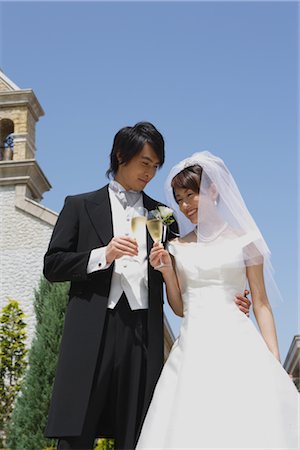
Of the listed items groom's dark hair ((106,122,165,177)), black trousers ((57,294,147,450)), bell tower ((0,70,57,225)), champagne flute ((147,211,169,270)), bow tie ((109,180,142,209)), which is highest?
bell tower ((0,70,57,225))

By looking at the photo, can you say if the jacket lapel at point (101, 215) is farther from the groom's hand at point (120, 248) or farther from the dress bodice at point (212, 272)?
the dress bodice at point (212, 272)

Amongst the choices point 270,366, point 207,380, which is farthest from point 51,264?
point 270,366

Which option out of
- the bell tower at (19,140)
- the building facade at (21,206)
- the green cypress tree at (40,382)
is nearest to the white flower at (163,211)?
the green cypress tree at (40,382)

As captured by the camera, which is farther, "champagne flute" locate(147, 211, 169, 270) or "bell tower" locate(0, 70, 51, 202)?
"bell tower" locate(0, 70, 51, 202)

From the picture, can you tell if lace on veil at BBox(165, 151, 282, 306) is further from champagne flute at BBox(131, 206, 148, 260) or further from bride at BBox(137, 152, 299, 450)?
champagne flute at BBox(131, 206, 148, 260)

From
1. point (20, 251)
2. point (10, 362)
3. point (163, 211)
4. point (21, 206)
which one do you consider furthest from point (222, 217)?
point (21, 206)

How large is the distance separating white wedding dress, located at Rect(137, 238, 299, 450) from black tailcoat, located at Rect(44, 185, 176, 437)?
0.53 ft

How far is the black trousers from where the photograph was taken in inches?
129

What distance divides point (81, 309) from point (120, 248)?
15.7 inches

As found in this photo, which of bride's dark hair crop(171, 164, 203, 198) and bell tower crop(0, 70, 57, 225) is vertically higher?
bell tower crop(0, 70, 57, 225)

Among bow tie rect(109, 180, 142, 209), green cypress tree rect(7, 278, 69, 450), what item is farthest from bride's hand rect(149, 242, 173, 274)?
green cypress tree rect(7, 278, 69, 450)

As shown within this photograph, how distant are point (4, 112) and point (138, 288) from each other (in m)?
12.6

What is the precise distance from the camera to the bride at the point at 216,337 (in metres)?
3.21

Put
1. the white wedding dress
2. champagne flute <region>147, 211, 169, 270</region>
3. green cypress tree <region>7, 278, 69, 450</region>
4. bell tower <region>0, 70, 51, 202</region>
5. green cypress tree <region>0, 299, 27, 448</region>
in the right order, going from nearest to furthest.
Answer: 1. the white wedding dress
2. champagne flute <region>147, 211, 169, 270</region>
3. green cypress tree <region>7, 278, 69, 450</region>
4. green cypress tree <region>0, 299, 27, 448</region>
5. bell tower <region>0, 70, 51, 202</region>
